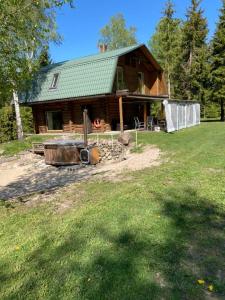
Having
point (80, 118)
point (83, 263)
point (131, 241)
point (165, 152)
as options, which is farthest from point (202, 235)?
point (80, 118)

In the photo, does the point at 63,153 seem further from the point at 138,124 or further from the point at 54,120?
the point at 54,120

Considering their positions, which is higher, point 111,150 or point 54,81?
point 54,81

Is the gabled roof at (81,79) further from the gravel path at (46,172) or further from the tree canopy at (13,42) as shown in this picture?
the tree canopy at (13,42)

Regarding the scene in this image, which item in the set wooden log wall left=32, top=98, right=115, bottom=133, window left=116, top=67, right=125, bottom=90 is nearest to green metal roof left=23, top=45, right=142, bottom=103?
wooden log wall left=32, top=98, right=115, bottom=133

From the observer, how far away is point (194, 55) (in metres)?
30.5

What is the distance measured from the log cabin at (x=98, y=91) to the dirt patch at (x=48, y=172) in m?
5.03

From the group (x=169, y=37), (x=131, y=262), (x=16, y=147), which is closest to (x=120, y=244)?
(x=131, y=262)

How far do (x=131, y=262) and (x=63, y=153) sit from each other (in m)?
10.2

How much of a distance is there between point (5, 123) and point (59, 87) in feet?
13.7

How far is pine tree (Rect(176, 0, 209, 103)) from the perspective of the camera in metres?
29.5

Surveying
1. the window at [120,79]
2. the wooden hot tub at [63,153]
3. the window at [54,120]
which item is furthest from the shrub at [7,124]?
the window at [120,79]

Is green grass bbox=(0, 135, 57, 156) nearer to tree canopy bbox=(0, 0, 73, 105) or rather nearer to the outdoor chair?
the outdoor chair

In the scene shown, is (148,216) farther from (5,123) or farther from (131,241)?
(5,123)

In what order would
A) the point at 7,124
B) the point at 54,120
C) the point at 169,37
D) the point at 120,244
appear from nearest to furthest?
the point at 120,244, the point at 7,124, the point at 54,120, the point at 169,37
